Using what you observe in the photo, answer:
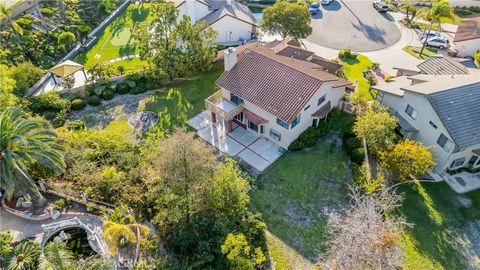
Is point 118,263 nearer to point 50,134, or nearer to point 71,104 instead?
point 50,134

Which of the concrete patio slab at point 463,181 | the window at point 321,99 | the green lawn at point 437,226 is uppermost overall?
the window at point 321,99

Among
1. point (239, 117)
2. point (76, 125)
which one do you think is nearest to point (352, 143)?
point (239, 117)

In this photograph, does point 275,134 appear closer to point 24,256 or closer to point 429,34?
point 24,256

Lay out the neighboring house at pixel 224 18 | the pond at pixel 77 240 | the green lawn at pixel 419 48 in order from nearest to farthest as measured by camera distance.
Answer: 1. the pond at pixel 77 240
2. the green lawn at pixel 419 48
3. the neighboring house at pixel 224 18

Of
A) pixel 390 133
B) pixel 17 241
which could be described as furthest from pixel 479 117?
pixel 17 241

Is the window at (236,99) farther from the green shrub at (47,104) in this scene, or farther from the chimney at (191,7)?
the chimney at (191,7)

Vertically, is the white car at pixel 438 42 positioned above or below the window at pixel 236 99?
below

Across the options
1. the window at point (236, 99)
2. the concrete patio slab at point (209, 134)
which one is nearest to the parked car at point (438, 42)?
the window at point (236, 99)
